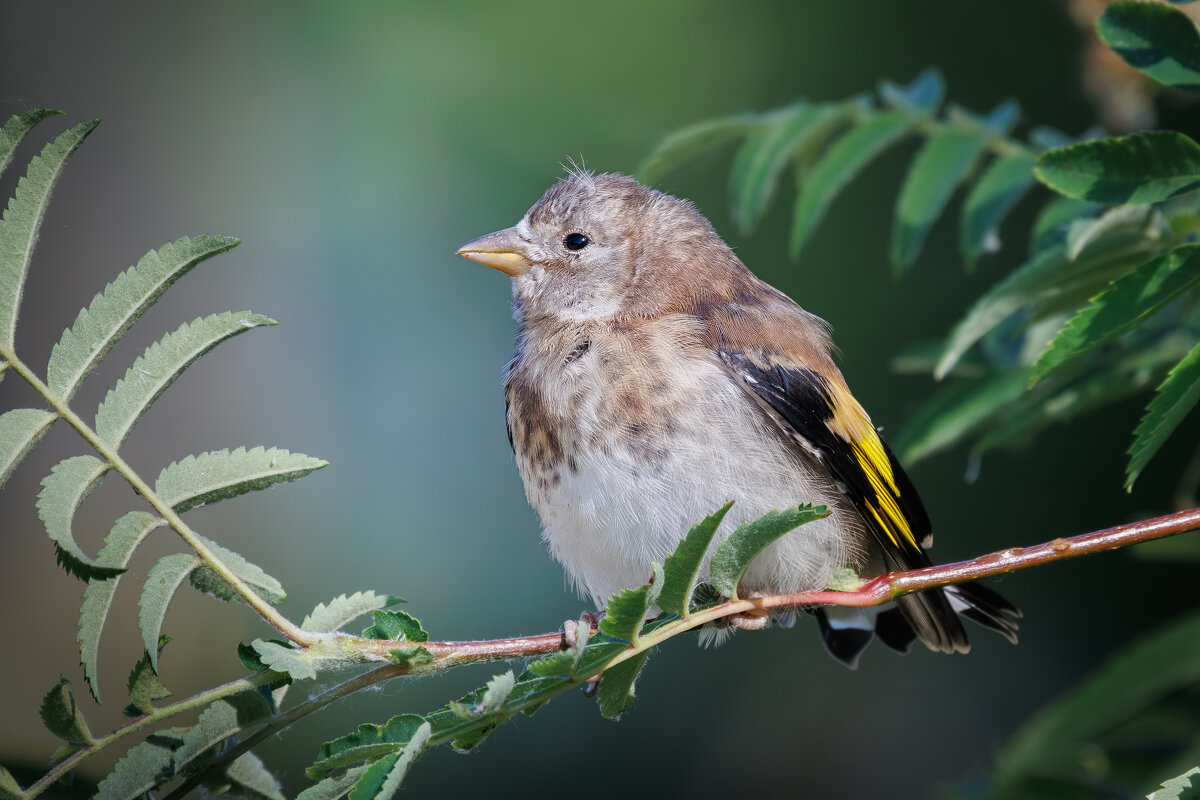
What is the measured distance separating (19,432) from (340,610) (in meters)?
0.46

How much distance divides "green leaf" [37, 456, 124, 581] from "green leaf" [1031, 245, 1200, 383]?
4.20 ft

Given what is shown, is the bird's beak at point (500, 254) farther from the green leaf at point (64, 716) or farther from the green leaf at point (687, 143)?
Answer: the green leaf at point (64, 716)

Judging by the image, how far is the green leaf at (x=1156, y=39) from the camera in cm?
167

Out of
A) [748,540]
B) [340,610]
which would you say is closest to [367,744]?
[340,610]

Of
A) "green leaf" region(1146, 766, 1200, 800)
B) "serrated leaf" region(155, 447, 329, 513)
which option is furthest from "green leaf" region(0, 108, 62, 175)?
"green leaf" region(1146, 766, 1200, 800)

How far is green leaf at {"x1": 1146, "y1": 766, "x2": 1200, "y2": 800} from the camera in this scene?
1310mm

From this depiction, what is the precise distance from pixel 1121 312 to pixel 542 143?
4.47 m

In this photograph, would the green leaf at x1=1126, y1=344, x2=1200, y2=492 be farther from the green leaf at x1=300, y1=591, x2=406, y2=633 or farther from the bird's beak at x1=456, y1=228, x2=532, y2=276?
the bird's beak at x1=456, y1=228, x2=532, y2=276

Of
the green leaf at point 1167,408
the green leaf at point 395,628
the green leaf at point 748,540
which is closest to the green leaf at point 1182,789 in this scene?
the green leaf at point 1167,408

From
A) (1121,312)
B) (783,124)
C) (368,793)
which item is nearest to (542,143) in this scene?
(783,124)

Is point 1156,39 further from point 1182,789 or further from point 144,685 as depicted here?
point 144,685

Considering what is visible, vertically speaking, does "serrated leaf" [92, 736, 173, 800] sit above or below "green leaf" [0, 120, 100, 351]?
below

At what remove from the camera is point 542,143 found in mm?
5727

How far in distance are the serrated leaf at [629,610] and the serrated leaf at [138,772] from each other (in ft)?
1.92
